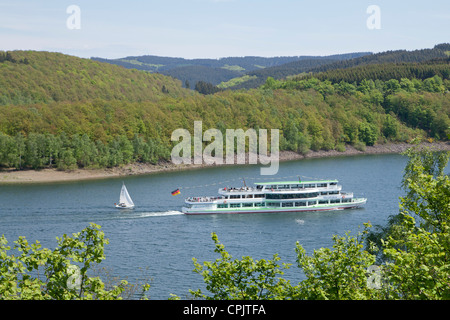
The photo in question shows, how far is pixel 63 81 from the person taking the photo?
134875 millimetres

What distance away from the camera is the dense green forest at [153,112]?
85875 mm

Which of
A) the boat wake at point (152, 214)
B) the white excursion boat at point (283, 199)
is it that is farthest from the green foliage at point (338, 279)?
the white excursion boat at point (283, 199)

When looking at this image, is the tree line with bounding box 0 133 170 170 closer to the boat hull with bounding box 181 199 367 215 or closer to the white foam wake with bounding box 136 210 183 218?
the white foam wake with bounding box 136 210 183 218

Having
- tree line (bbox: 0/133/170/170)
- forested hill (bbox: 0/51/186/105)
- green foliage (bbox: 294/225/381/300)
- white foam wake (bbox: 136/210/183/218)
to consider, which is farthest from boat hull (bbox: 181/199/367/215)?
forested hill (bbox: 0/51/186/105)

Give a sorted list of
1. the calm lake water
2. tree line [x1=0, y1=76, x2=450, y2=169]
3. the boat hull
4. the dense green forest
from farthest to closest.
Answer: the dense green forest → tree line [x1=0, y1=76, x2=450, y2=169] → the boat hull → the calm lake water

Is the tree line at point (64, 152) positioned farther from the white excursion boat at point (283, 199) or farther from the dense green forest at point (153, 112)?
the white excursion boat at point (283, 199)

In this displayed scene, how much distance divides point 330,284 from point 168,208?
41.0 metres

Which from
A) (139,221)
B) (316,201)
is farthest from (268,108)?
(139,221)

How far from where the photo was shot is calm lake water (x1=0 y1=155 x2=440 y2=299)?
118 feet

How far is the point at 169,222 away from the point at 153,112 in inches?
2338

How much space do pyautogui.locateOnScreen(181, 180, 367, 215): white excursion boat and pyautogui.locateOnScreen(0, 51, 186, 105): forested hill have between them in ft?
231

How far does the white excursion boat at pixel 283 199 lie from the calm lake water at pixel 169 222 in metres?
1.52
